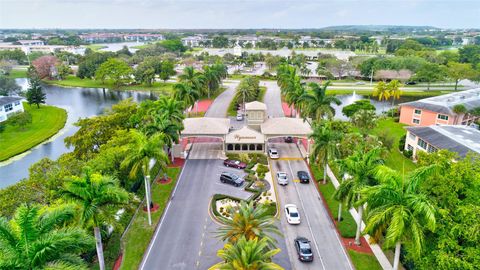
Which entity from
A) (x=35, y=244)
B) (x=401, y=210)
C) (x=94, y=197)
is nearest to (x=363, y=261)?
(x=401, y=210)

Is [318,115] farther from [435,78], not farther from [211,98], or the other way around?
[435,78]

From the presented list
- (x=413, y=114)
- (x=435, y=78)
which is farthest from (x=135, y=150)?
(x=435, y=78)

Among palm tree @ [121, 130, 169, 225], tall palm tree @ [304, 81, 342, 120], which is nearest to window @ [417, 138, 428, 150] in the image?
tall palm tree @ [304, 81, 342, 120]

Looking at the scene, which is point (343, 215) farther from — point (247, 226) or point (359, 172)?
point (247, 226)

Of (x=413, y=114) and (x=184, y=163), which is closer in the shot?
(x=184, y=163)

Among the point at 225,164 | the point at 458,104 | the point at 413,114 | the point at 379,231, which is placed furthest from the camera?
the point at 413,114
